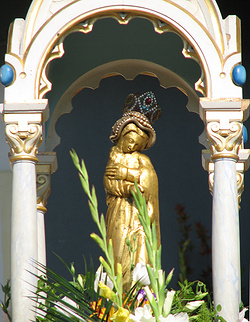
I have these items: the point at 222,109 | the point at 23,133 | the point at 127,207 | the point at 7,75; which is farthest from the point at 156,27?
the point at 127,207

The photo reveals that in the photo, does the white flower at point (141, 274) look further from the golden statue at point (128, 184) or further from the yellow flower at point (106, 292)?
the golden statue at point (128, 184)

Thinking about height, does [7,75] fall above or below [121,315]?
above

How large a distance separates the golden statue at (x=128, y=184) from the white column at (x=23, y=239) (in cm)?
95

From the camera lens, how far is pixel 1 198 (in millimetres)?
8656

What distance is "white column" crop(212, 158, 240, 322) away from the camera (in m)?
5.56

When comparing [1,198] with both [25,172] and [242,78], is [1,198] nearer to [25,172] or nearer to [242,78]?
[25,172]

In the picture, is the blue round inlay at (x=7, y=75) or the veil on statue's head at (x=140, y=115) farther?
the veil on statue's head at (x=140, y=115)

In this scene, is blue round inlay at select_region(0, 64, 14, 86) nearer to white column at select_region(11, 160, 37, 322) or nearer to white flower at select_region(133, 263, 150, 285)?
white column at select_region(11, 160, 37, 322)

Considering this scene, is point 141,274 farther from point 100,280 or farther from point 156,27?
point 156,27

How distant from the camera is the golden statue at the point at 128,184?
650cm

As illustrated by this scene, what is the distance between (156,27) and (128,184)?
1.33m

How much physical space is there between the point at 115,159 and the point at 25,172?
1180mm

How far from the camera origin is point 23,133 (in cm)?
598

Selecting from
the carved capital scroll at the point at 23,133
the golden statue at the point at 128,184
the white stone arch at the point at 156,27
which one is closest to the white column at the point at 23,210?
the carved capital scroll at the point at 23,133
